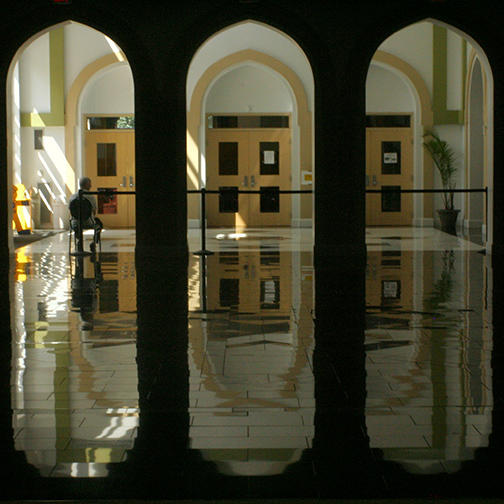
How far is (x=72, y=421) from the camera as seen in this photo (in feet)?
12.1

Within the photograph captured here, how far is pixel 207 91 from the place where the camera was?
20.0 m

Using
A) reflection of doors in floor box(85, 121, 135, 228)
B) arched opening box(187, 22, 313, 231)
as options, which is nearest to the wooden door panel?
arched opening box(187, 22, 313, 231)

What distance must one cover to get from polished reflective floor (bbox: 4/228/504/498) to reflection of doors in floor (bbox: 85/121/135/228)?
1252 centimetres

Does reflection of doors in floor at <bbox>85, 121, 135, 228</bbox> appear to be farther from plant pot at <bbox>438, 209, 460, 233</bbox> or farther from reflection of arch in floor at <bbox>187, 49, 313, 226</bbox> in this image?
plant pot at <bbox>438, 209, 460, 233</bbox>

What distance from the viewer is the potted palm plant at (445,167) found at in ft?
61.6

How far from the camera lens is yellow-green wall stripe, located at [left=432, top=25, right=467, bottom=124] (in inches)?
776

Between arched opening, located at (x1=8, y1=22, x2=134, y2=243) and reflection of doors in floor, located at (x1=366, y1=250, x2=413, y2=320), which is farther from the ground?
arched opening, located at (x1=8, y1=22, x2=134, y2=243)

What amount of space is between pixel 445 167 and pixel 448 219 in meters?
1.52

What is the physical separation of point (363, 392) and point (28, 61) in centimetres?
1723

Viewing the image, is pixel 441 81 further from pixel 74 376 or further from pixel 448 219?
pixel 74 376

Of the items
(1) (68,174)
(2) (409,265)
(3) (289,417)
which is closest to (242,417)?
(3) (289,417)

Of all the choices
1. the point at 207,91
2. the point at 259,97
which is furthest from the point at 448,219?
the point at 207,91

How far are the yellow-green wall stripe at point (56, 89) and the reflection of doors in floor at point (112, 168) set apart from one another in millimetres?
1121

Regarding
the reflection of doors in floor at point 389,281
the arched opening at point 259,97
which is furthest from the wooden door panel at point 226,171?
the reflection of doors in floor at point 389,281
